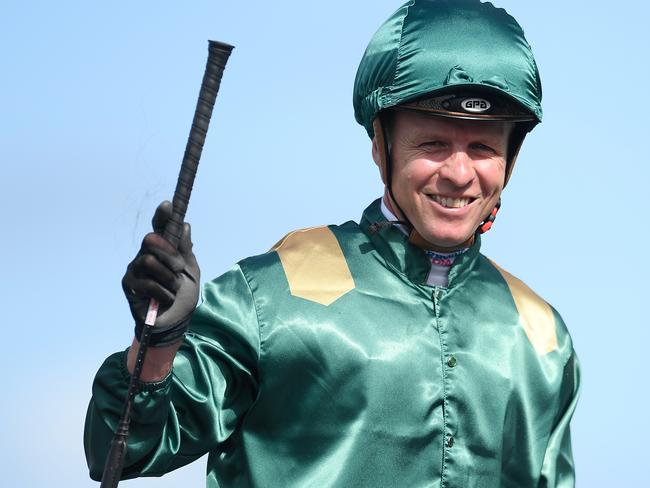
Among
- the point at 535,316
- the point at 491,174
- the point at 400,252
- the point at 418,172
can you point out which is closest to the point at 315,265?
the point at 400,252

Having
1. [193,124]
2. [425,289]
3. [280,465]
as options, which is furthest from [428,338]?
[193,124]

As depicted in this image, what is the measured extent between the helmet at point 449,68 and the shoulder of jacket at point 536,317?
55cm

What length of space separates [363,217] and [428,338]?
2.11 ft

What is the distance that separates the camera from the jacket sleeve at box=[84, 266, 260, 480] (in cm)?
705

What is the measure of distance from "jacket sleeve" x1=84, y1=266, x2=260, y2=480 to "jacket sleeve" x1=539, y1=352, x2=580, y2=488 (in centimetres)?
132

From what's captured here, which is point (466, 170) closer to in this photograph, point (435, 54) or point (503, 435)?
point (435, 54)

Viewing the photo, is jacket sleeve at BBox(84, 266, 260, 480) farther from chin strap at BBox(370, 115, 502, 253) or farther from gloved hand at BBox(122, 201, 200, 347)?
chin strap at BBox(370, 115, 502, 253)

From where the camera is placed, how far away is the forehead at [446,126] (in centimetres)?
779

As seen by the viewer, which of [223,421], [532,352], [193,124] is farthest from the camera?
[532,352]

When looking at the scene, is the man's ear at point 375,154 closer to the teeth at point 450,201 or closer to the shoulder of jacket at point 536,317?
the teeth at point 450,201

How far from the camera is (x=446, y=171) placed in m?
7.77

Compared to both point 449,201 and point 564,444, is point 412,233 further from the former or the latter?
point 564,444

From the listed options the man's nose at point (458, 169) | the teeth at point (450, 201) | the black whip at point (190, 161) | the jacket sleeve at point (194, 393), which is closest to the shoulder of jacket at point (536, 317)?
the teeth at point (450, 201)

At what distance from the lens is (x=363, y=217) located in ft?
26.8
